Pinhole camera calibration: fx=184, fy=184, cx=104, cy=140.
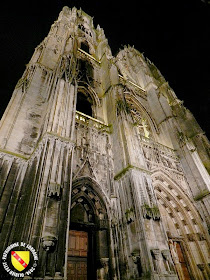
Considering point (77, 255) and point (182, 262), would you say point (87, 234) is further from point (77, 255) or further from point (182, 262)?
point (182, 262)

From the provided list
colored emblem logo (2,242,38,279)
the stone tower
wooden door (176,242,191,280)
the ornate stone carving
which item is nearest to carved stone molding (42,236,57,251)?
the stone tower

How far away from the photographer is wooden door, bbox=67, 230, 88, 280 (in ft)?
19.6

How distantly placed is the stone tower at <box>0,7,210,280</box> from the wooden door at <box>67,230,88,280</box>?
0.03 m

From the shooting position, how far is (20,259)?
396 cm

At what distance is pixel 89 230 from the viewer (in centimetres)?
695

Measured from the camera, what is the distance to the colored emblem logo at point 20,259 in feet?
12.7

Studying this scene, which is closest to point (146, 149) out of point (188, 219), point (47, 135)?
point (188, 219)

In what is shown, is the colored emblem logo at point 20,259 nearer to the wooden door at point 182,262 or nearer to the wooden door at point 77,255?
the wooden door at point 77,255

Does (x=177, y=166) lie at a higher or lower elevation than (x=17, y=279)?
higher

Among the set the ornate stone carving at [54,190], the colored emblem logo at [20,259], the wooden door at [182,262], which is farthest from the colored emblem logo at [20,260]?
the wooden door at [182,262]

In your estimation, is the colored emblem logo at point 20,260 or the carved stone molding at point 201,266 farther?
the carved stone molding at point 201,266

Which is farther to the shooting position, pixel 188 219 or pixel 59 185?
pixel 188 219

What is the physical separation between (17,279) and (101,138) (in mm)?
6702

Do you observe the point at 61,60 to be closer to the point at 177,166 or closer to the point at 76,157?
the point at 76,157
